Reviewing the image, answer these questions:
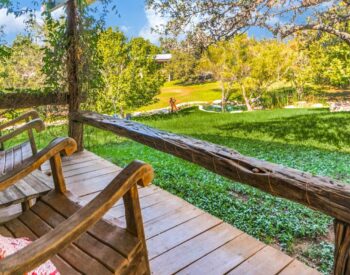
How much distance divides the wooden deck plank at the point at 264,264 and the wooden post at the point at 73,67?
7.66 ft

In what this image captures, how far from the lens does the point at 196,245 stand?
1.73 meters

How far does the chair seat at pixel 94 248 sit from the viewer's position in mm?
1015

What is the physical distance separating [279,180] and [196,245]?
673 mm

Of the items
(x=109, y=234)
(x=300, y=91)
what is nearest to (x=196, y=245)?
(x=109, y=234)

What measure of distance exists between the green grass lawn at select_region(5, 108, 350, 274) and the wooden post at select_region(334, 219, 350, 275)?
62 centimetres

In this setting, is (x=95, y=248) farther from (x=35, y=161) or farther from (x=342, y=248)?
(x=342, y=248)

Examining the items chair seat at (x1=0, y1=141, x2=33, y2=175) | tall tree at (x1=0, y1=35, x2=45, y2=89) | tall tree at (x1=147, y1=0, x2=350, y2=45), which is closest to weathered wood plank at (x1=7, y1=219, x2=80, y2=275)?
chair seat at (x1=0, y1=141, x2=33, y2=175)

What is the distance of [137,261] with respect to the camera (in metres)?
1.03

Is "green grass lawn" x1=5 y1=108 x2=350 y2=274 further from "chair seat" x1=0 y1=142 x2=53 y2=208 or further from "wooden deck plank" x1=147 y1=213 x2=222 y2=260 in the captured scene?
"chair seat" x1=0 y1=142 x2=53 y2=208

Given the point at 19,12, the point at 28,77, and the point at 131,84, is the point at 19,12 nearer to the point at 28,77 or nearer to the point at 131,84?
the point at 28,77

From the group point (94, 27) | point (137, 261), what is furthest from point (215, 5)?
point (137, 261)

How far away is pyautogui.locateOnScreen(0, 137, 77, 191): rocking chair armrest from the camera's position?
120 cm

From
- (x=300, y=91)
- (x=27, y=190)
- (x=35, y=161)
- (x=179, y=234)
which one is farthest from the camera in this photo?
(x=300, y=91)

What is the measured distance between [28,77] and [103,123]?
4.68 feet
